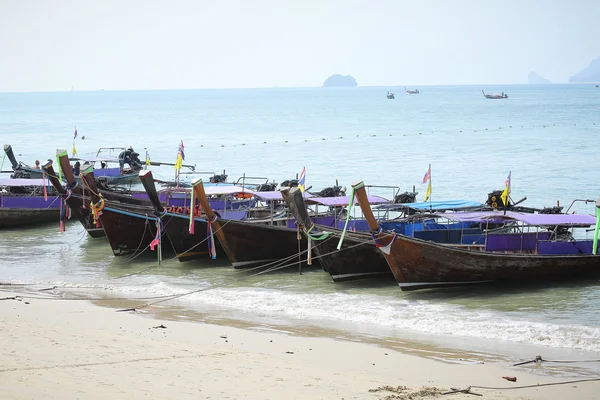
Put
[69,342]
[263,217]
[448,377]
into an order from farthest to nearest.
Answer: [263,217]
[69,342]
[448,377]

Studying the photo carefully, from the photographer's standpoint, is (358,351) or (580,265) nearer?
(358,351)

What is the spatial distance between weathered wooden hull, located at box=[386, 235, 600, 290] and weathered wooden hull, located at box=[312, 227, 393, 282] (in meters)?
1.38

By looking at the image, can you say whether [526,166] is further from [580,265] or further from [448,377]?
[448,377]

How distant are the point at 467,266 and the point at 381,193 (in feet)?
77.1

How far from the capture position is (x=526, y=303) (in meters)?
18.3

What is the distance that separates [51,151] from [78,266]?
2023 inches

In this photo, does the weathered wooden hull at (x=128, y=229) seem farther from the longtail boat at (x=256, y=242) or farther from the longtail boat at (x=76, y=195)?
the longtail boat at (x=256, y=242)

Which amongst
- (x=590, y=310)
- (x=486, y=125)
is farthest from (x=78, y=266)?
(x=486, y=125)

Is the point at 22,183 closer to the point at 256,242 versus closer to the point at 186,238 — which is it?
the point at 186,238

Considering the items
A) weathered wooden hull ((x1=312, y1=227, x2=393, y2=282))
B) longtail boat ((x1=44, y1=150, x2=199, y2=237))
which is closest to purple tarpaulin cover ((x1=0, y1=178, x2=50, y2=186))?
longtail boat ((x1=44, y1=150, x2=199, y2=237))

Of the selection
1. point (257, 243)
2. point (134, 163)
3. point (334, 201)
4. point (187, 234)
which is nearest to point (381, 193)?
point (134, 163)

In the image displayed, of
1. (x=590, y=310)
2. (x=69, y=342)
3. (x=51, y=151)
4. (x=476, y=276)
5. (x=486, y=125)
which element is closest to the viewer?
(x=69, y=342)

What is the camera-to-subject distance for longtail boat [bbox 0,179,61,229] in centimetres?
3052

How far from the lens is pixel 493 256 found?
19250 mm
